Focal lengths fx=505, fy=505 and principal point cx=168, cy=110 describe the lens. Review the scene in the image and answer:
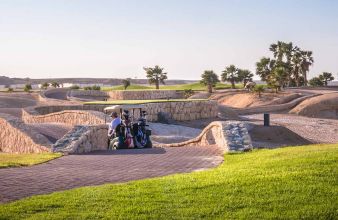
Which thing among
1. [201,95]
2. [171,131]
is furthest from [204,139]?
[201,95]

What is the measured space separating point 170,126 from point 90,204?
28904 millimetres

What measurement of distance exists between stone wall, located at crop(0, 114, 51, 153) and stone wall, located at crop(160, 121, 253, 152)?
5220mm

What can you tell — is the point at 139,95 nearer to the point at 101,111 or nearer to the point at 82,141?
the point at 101,111

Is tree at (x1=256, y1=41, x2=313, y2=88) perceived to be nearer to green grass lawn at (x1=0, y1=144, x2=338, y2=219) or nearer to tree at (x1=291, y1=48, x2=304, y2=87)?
tree at (x1=291, y1=48, x2=304, y2=87)

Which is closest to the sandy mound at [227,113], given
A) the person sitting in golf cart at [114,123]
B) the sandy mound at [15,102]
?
the sandy mound at [15,102]

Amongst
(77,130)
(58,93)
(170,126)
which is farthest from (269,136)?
(58,93)

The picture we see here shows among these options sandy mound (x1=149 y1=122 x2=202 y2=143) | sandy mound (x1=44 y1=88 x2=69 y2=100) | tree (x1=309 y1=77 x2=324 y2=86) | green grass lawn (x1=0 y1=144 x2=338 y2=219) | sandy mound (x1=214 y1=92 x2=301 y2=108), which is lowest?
sandy mound (x1=149 y1=122 x2=202 y2=143)

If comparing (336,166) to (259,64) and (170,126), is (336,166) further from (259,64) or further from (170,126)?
(259,64)

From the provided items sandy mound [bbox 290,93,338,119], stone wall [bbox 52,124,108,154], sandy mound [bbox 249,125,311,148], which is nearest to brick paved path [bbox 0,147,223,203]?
Answer: stone wall [bbox 52,124,108,154]

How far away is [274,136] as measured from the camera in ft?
91.7

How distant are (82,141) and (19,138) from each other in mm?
4783

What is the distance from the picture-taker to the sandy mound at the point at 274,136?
26.9m

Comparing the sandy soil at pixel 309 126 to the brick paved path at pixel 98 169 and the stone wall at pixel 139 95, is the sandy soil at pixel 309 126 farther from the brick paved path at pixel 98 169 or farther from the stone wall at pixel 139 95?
the brick paved path at pixel 98 169

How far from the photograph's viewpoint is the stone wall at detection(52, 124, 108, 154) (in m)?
15.6
